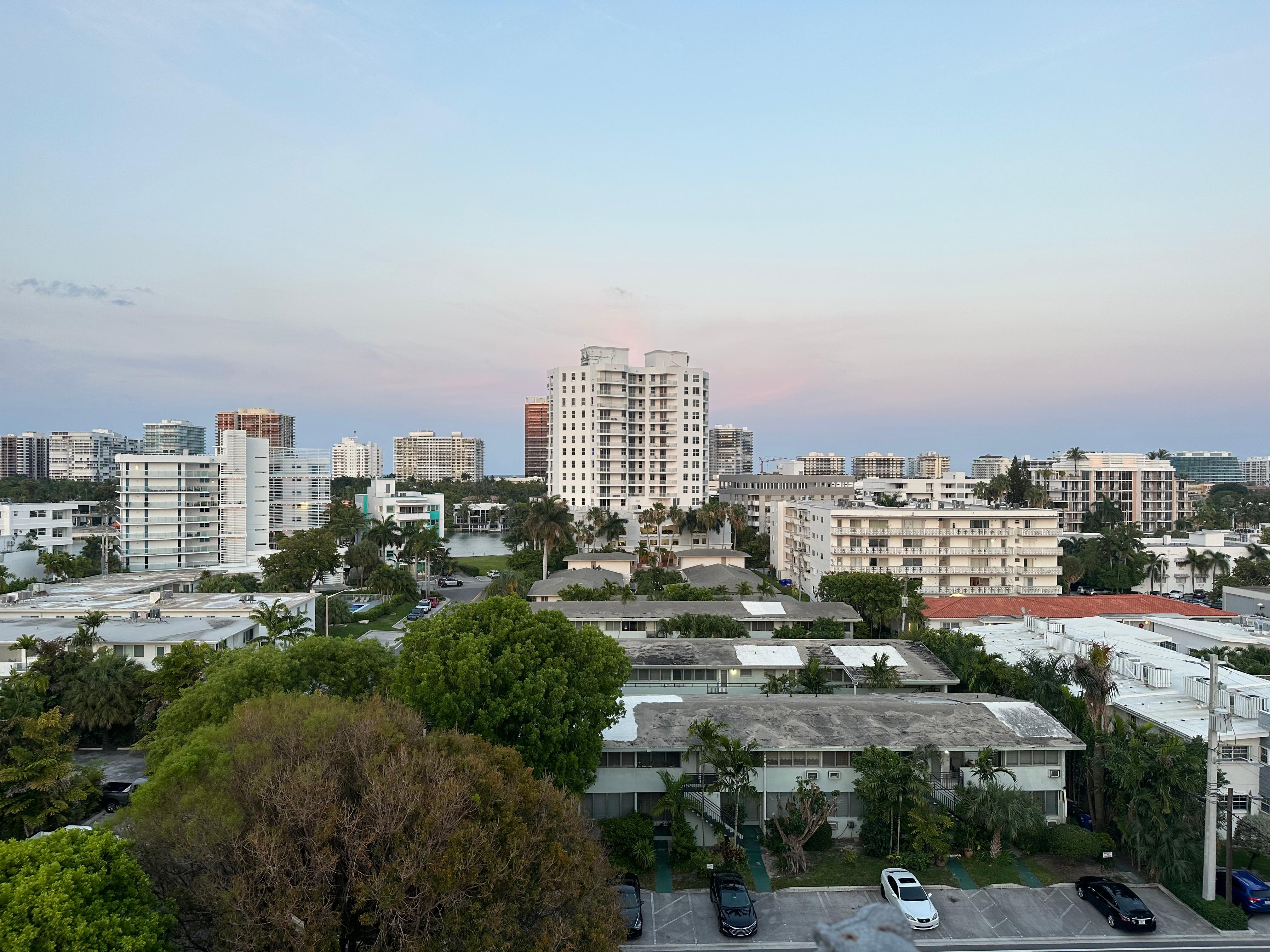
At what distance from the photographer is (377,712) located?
20.4 meters

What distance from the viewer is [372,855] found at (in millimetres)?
15641

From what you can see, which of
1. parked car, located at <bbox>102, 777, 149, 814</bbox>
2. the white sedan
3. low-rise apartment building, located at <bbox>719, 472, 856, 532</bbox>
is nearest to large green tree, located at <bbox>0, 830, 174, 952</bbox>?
the white sedan

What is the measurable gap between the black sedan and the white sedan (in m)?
4.68

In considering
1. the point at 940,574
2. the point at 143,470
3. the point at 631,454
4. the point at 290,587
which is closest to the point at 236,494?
the point at 143,470

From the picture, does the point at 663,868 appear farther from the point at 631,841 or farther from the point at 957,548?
the point at 957,548

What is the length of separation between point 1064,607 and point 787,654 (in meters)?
28.4

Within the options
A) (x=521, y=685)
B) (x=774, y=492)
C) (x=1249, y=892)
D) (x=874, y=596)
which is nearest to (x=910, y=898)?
(x=1249, y=892)

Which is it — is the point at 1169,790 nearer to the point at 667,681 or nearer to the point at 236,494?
the point at 667,681

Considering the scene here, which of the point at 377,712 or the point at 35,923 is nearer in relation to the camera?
the point at 35,923

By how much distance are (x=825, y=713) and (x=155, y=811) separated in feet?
71.7

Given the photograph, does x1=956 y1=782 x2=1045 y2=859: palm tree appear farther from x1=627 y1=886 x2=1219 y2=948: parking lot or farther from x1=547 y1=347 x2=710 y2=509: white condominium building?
x1=547 y1=347 x2=710 y2=509: white condominium building

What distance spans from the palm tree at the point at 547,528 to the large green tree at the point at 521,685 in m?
47.6

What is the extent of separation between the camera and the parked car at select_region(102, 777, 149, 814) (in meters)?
29.4

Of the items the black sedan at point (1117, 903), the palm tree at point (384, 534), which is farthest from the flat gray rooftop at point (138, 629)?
the palm tree at point (384, 534)
